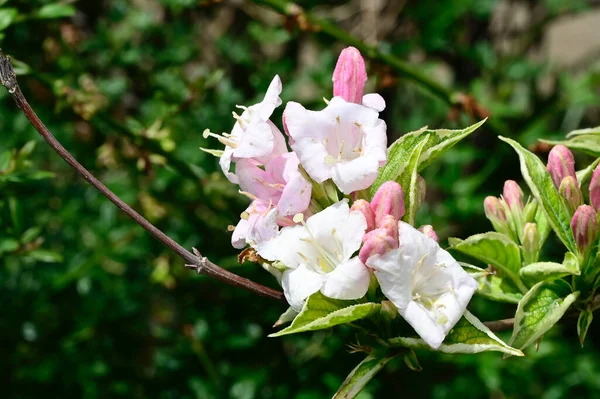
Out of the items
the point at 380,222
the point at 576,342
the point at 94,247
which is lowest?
the point at 576,342

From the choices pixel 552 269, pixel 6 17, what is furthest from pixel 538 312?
pixel 6 17

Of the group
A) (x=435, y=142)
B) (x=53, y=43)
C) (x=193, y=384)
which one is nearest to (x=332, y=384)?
(x=193, y=384)

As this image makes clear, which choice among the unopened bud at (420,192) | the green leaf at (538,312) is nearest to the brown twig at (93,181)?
the unopened bud at (420,192)

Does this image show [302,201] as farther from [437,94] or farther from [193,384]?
[193,384]

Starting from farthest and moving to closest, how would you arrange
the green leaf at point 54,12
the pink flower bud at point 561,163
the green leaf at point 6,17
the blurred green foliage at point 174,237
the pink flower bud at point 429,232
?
the blurred green foliage at point 174,237 → the green leaf at point 54,12 → the green leaf at point 6,17 → the pink flower bud at point 561,163 → the pink flower bud at point 429,232

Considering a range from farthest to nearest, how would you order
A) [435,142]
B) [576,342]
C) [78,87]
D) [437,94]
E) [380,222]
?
[576,342] < [78,87] < [437,94] < [435,142] < [380,222]

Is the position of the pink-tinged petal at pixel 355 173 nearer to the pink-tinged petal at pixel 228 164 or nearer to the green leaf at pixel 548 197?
the pink-tinged petal at pixel 228 164

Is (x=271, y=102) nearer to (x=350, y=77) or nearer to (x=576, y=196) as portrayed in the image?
(x=350, y=77)
